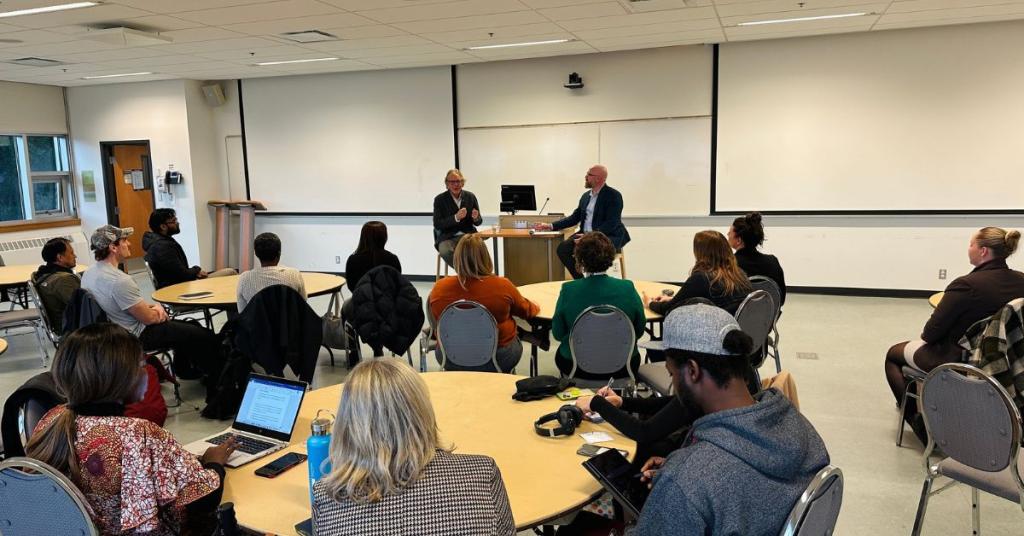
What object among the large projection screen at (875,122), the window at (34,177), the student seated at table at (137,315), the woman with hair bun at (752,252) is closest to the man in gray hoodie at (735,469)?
the woman with hair bun at (752,252)

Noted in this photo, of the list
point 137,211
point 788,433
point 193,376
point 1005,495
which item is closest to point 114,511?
point 788,433

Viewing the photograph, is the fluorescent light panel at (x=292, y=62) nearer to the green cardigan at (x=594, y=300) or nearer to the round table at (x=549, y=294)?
the round table at (x=549, y=294)

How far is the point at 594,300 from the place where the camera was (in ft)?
12.2

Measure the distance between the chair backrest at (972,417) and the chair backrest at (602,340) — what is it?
4.66ft

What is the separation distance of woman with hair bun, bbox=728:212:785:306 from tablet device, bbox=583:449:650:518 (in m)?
2.93

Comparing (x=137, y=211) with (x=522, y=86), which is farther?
(x=137, y=211)

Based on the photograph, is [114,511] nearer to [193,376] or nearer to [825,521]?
[825,521]

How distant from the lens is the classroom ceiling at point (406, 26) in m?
5.56

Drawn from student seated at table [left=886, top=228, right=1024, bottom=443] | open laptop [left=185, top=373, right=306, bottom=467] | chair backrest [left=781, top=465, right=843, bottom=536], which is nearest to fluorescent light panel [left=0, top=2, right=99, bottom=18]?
open laptop [left=185, top=373, right=306, bottom=467]

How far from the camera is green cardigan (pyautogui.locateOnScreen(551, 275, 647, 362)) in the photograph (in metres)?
3.70

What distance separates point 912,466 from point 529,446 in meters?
2.54

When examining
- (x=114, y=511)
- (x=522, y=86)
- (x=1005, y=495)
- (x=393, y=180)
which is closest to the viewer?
(x=114, y=511)

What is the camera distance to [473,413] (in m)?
2.59

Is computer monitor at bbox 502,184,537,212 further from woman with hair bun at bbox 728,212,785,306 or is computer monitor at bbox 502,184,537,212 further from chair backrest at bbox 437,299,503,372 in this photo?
chair backrest at bbox 437,299,503,372
